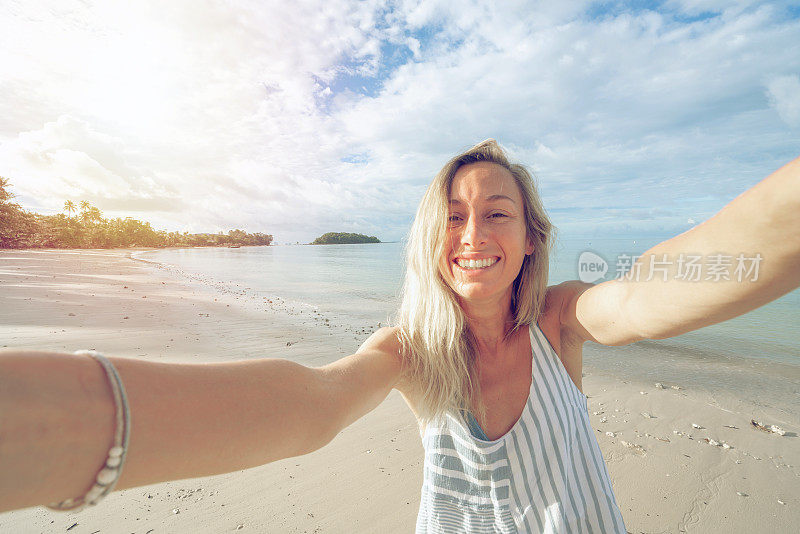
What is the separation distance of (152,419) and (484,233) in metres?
1.84

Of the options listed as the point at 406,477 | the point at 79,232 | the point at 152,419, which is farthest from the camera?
the point at 79,232

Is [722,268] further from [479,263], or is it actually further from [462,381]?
[462,381]

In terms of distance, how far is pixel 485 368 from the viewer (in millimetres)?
2238

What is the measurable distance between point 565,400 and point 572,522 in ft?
1.99

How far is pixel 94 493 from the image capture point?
80 centimetres

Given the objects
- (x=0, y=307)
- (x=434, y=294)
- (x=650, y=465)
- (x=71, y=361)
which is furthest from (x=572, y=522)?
(x=0, y=307)

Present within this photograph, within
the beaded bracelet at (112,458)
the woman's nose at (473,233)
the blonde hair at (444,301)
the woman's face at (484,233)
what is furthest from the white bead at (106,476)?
the woman's nose at (473,233)

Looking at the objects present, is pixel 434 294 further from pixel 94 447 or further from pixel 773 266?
pixel 94 447

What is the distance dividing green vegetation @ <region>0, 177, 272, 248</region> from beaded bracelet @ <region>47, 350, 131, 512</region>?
60.2m

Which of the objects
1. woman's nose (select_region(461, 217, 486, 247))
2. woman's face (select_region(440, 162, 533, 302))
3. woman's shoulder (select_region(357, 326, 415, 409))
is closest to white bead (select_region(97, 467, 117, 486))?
woman's shoulder (select_region(357, 326, 415, 409))

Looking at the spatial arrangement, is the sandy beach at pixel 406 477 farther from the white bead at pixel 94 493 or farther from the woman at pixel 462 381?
the white bead at pixel 94 493

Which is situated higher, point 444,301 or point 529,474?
point 444,301

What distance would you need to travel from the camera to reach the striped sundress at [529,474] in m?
1.82

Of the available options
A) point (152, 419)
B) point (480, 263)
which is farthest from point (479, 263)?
point (152, 419)
